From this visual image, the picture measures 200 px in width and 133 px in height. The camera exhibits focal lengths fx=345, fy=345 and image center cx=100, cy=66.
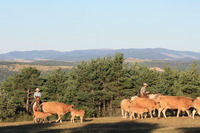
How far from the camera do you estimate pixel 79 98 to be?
5062cm

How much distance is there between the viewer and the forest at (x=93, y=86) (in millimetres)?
51344

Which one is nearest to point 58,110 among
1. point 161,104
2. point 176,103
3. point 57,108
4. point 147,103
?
point 57,108

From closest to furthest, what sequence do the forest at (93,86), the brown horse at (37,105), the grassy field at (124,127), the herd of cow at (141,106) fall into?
1. the grassy field at (124,127)
2. the herd of cow at (141,106)
3. the brown horse at (37,105)
4. the forest at (93,86)

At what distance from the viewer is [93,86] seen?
5250 cm

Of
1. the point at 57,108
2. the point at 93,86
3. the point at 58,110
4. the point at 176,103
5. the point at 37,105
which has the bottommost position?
the point at 93,86

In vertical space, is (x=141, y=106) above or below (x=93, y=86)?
above

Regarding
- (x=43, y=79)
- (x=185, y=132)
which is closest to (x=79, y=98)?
(x=43, y=79)

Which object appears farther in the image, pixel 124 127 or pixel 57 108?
pixel 57 108

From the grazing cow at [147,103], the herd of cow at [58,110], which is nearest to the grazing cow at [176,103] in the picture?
the grazing cow at [147,103]

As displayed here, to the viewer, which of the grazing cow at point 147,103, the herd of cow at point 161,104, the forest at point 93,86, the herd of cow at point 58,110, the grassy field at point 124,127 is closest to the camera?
the grassy field at point 124,127

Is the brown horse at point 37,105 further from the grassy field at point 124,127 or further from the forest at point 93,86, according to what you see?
the forest at point 93,86

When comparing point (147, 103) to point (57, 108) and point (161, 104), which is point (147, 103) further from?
point (57, 108)

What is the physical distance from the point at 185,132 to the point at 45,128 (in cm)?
791

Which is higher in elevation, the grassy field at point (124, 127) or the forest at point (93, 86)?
the grassy field at point (124, 127)
